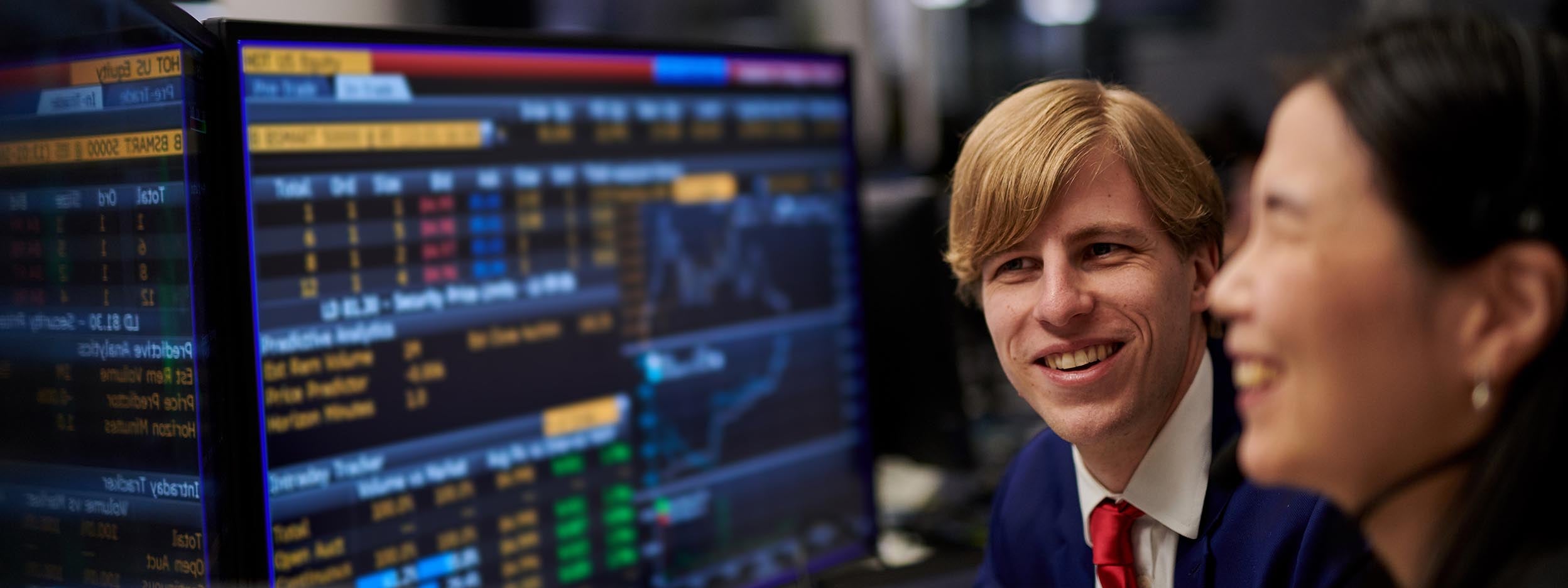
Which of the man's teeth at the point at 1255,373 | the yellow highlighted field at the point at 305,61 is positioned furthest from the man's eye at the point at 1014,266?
the yellow highlighted field at the point at 305,61

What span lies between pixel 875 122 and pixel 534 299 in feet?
5.80

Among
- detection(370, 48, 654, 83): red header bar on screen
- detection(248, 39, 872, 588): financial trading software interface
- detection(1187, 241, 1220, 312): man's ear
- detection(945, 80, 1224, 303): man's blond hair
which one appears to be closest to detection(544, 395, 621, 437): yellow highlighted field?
detection(248, 39, 872, 588): financial trading software interface

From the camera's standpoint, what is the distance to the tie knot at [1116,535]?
3.96ft

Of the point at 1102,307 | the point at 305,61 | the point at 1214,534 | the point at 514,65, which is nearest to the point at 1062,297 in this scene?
the point at 1102,307

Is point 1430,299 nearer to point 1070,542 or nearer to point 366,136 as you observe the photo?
point 1070,542

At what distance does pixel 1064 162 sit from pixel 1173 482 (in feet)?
1.23

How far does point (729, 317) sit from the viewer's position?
1.62 metres

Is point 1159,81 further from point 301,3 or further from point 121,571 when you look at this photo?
point 121,571

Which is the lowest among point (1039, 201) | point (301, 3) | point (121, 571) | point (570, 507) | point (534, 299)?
point (570, 507)

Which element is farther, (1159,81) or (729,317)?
(1159,81)

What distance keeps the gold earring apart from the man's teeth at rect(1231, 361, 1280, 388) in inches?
4.9

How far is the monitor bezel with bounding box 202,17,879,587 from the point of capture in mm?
1120

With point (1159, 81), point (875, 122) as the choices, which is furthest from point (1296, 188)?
point (1159, 81)

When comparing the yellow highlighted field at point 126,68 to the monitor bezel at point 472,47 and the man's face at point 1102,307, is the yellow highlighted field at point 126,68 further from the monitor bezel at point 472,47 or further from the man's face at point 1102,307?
the man's face at point 1102,307
